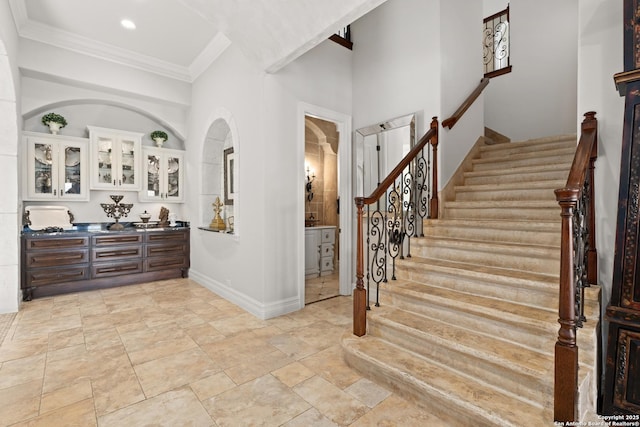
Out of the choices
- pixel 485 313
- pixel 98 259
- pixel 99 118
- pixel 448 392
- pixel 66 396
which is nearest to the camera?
pixel 448 392

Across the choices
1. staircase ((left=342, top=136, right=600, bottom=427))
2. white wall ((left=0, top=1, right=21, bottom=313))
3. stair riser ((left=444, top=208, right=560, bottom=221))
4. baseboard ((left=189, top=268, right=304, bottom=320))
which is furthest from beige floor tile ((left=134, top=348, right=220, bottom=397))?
stair riser ((left=444, top=208, right=560, bottom=221))

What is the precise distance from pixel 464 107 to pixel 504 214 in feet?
Result: 4.44

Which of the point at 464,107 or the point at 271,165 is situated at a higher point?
the point at 464,107

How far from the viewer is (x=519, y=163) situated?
359 cm

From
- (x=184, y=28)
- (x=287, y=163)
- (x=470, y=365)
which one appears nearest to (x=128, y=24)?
(x=184, y=28)

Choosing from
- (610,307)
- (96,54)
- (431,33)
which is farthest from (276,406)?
(96,54)

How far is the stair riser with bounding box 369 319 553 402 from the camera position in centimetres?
171

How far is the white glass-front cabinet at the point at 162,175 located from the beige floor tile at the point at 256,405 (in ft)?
14.2

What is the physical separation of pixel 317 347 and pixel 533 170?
285cm

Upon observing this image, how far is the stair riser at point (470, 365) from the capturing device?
1705 millimetres

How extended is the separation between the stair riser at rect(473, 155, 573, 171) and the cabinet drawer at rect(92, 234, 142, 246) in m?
5.08

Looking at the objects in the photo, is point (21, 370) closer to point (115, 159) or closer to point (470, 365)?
point (470, 365)

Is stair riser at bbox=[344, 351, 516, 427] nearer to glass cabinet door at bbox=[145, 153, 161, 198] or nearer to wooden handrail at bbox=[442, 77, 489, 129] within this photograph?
wooden handrail at bbox=[442, 77, 489, 129]

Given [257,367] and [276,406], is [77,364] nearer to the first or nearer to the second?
[257,367]
